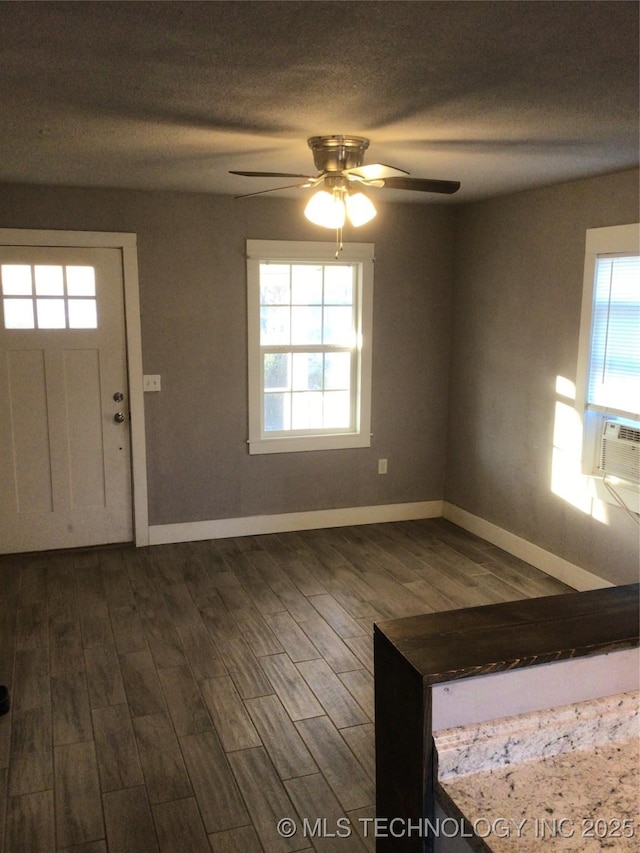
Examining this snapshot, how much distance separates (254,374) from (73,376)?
1.20 m

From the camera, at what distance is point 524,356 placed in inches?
184

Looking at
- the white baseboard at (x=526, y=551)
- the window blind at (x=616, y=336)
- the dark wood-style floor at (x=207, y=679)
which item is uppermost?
the window blind at (x=616, y=336)

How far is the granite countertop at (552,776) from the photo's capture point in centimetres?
114

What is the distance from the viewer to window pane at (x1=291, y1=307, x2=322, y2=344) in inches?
202

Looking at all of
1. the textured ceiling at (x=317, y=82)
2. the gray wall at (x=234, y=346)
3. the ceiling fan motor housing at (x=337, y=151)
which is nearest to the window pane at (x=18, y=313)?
the gray wall at (x=234, y=346)

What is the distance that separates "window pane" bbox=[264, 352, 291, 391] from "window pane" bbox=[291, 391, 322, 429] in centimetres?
15

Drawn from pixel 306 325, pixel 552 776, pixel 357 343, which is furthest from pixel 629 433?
pixel 552 776

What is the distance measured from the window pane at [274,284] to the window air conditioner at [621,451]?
7.67ft

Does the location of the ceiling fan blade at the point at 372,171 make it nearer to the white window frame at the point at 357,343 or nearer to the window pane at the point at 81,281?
the white window frame at the point at 357,343

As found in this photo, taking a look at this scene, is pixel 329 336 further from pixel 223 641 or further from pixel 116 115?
pixel 116 115

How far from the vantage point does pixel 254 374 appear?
5.02 m

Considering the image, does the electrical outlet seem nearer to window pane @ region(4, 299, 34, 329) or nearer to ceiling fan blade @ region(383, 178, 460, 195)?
window pane @ region(4, 299, 34, 329)

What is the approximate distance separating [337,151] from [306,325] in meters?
2.18

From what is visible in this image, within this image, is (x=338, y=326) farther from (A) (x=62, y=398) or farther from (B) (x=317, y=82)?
(B) (x=317, y=82)
